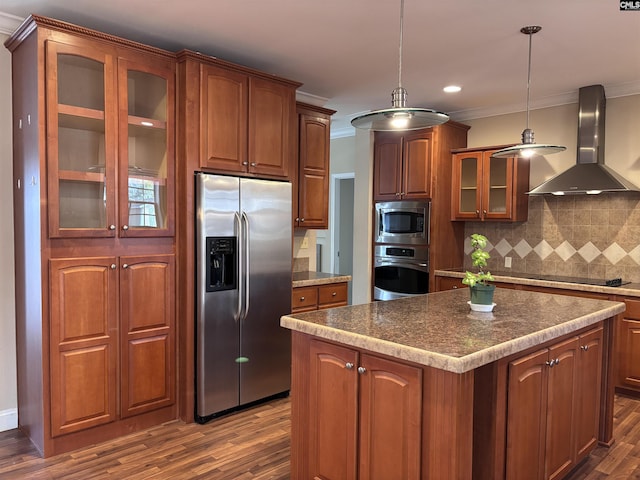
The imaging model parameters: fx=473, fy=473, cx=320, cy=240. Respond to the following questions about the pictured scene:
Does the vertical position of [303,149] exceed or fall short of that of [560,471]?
it exceeds it

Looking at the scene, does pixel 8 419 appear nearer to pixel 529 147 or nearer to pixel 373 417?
pixel 373 417

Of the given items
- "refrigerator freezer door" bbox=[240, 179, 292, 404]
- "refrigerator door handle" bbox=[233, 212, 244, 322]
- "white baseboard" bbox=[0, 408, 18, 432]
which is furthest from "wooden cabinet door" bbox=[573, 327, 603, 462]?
"white baseboard" bbox=[0, 408, 18, 432]

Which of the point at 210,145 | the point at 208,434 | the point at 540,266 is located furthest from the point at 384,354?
the point at 540,266

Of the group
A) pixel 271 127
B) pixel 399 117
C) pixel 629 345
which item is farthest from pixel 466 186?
pixel 399 117

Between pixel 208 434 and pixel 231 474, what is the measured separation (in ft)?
1.72

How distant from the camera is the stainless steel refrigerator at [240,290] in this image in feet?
10.4

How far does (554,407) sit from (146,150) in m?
2.76

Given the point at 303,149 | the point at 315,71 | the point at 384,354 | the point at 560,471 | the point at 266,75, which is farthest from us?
the point at 303,149

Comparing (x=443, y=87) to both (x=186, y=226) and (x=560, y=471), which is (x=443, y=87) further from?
(x=560, y=471)

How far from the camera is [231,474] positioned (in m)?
2.57

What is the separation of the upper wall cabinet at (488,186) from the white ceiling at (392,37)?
71 centimetres

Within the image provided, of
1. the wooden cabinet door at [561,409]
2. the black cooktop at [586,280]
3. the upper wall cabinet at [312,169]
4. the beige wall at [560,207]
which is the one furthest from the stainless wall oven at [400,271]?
the wooden cabinet door at [561,409]

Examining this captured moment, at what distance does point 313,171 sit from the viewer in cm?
425

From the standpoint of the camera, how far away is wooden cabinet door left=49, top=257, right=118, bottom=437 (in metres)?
2.67
